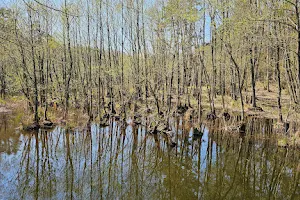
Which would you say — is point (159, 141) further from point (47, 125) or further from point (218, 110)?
point (218, 110)

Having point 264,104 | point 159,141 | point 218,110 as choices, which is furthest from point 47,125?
point 264,104

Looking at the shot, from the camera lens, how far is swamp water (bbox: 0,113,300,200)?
21.3 feet

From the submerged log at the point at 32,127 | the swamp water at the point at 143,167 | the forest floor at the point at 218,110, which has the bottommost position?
the swamp water at the point at 143,167

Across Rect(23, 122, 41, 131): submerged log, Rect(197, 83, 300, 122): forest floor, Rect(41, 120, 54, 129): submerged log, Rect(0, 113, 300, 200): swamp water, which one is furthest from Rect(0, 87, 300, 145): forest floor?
Rect(0, 113, 300, 200): swamp water

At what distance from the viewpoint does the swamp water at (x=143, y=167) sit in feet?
21.3

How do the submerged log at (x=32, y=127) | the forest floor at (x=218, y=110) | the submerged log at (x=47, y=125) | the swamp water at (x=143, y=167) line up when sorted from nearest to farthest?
1. the swamp water at (x=143, y=167)
2. the submerged log at (x=32, y=127)
3. the submerged log at (x=47, y=125)
4. the forest floor at (x=218, y=110)

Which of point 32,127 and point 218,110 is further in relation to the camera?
point 218,110

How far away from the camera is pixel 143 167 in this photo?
8.43m

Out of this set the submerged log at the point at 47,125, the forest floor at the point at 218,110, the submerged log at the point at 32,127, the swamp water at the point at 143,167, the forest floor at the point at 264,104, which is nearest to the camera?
the swamp water at the point at 143,167

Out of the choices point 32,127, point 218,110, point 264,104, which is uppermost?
point 264,104

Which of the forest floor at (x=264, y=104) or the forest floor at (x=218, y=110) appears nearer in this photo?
the forest floor at (x=218, y=110)

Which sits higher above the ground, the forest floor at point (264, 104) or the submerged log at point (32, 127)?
the forest floor at point (264, 104)

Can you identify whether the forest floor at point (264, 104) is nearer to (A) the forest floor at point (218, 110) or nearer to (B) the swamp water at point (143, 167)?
(A) the forest floor at point (218, 110)

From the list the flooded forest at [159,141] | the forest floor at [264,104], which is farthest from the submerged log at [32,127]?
the forest floor at [264,104]
